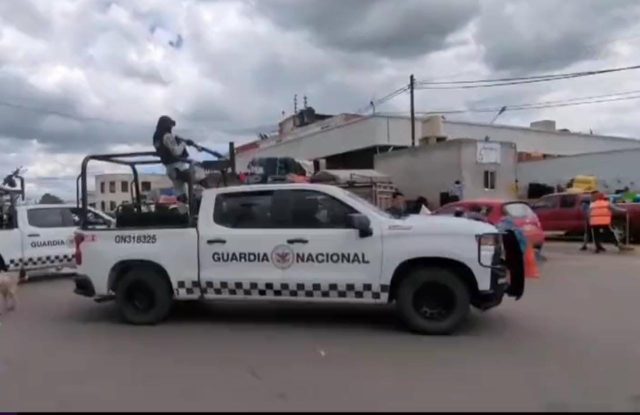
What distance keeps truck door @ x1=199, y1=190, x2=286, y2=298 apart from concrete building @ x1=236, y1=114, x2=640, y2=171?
26.9 m

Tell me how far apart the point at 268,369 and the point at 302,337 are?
1.33 meters

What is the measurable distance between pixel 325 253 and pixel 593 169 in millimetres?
29279

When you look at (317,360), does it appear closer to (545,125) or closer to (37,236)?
(37,236)

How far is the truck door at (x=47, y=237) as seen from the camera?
500 inches

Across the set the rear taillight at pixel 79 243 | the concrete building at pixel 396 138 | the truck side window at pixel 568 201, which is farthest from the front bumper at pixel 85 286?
the concrete building at pixel 396 138

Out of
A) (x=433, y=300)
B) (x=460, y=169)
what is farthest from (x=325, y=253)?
(x=460, y=169)

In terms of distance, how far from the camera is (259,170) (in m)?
21.8

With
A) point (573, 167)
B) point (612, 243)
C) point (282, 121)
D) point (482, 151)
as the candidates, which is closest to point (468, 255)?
point (612, 243)

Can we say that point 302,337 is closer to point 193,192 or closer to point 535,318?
point 193,192

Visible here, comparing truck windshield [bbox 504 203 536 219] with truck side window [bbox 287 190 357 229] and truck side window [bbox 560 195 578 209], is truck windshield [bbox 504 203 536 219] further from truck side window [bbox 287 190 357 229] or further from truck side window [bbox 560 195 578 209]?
truck side window [bbox 287 190 357 229]

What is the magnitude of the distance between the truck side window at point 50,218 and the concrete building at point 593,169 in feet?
84.3

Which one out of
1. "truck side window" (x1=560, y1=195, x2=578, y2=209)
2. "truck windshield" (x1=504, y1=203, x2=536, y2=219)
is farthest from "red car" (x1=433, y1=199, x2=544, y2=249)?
"truck side window" (x1=560, y1=195, x2=578, y2=209)

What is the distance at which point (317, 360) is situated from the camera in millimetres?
6086

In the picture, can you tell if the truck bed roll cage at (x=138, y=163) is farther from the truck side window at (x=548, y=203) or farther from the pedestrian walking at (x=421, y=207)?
the truck side window at (x=548, y=203)
